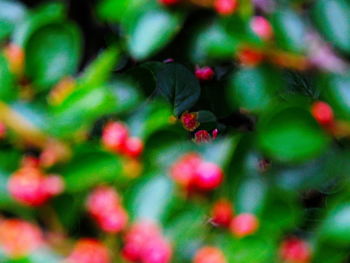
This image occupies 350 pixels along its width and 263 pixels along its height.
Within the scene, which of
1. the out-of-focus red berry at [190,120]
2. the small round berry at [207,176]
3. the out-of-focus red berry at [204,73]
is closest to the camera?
the small round berry at [207,176]

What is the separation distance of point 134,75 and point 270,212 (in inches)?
25.6

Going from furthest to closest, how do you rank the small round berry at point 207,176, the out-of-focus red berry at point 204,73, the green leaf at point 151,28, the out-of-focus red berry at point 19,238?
the out-of-focus red berry at point 204,73, the green leaf at point 151,28, the small round berry at point 207,176, the out-of-focus red berry at point 19,238

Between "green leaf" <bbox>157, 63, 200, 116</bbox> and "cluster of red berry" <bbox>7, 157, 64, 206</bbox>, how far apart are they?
33.2 inches

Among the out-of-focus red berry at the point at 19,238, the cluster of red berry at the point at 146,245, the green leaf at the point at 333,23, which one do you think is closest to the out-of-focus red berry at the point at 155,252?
the cluster of red berry at the point at 146,245

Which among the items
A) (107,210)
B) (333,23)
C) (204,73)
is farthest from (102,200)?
(204,73)

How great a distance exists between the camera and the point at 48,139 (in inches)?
33.8

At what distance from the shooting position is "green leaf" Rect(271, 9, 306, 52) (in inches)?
36.1

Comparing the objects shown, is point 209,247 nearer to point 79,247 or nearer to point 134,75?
point 79,247

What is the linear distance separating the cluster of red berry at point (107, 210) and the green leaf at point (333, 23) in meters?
0.33

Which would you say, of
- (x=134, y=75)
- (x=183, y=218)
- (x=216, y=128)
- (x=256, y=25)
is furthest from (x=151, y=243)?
(x=216, y=128)

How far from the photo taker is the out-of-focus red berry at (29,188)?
0.81 meters

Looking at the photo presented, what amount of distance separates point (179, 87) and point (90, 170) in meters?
0.88

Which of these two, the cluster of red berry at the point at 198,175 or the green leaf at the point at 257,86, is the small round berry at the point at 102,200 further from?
the green leaf at the point at 257,86

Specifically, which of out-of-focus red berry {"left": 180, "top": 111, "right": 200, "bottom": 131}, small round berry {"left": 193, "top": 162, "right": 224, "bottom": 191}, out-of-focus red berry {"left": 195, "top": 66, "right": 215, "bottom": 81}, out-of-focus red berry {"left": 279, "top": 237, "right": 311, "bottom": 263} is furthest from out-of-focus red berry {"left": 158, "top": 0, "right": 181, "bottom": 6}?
out-of-focus red berry {"left": 195, "top": 66, "right": 215, "bottom": 81}
